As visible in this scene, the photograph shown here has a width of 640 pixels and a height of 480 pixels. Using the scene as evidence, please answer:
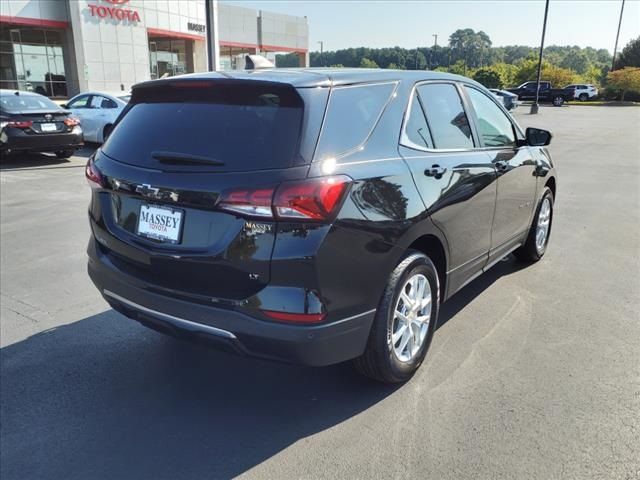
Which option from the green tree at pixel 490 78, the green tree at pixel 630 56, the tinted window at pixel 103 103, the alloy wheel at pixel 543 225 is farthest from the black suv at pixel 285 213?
the green tree at pixel 630 56

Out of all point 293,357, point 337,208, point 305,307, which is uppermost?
point 337,208

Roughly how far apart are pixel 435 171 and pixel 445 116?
0.61m

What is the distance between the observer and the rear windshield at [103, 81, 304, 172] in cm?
266

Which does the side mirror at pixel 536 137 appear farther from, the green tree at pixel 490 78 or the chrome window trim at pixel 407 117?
the green tree at pixel 490 78

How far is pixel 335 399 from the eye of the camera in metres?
3.22

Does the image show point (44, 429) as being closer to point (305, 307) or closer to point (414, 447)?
point (305, 307)

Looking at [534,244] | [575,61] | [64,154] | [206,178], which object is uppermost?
[575,61]

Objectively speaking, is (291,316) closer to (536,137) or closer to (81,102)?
(536,137)

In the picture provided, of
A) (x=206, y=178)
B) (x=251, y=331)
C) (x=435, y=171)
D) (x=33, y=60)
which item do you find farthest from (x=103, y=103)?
(x=33, y=60)

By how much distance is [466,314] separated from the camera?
4.36 m

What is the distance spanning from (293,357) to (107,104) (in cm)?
1334

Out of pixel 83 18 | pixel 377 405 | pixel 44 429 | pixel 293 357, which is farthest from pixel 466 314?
pixel 83 18

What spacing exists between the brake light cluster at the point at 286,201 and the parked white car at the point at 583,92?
2044 inches

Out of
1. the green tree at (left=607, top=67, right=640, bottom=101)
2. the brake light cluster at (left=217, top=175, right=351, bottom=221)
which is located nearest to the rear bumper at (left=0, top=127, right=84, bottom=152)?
the brake light cluster at (left=217, top=175, right=351, bottom=221)
